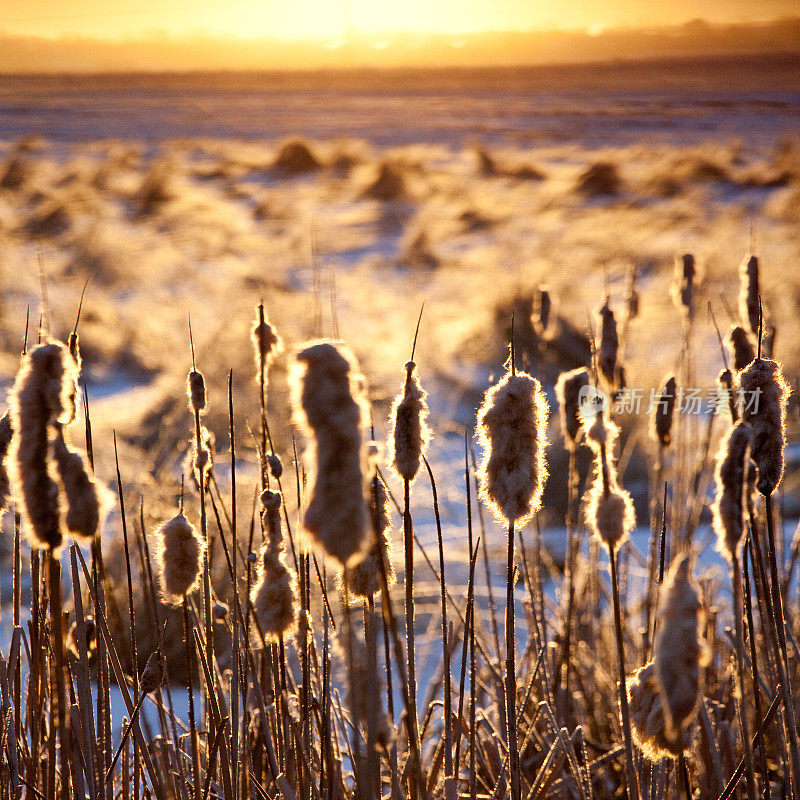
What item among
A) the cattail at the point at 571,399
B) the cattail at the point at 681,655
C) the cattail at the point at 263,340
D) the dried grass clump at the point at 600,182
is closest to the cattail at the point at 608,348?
the cattail at the point at 571,399

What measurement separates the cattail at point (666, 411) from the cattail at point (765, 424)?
0.52 m

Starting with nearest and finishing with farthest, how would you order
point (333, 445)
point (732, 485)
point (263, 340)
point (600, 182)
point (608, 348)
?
point (333, 445)
point (732, 485)
point (263, 340)
point (608, 348)
point (600, 182)

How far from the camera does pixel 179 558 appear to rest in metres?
1.39

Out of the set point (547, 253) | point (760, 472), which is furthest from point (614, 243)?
point (760, 472)

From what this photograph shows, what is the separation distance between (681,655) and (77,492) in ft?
2.27

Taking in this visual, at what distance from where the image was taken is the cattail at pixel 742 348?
5.17 ft

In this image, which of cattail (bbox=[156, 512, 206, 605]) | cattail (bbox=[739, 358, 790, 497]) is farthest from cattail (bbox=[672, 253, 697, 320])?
cattail (bbox=[156, 512, 206, 605])

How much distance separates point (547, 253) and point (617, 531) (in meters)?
12.7

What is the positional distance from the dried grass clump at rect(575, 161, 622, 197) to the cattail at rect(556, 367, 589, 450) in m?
18.4

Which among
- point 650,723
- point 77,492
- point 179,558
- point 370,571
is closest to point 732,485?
point 650,723

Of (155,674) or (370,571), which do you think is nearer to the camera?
(370,571)

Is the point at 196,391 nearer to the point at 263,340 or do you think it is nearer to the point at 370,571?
the point at 263,340

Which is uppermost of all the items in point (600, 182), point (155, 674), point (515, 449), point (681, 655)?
point (600, 182)

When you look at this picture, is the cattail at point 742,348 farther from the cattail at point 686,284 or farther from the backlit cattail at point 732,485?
the cattail at point 686,284
